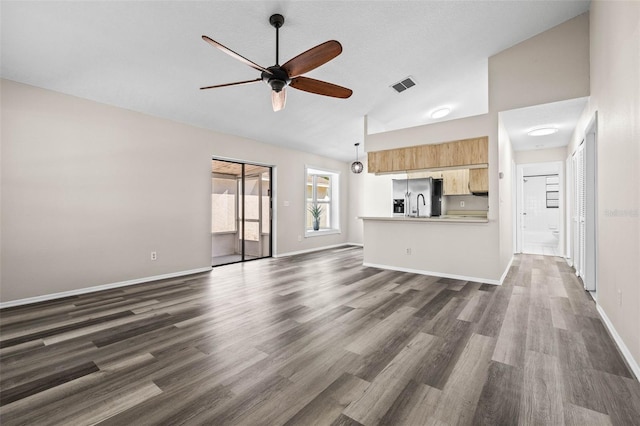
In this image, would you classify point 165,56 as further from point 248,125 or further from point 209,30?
point 248,125

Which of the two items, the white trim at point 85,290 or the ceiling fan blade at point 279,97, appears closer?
the ceiling fan blade at point 279,97

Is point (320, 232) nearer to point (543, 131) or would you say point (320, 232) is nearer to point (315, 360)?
point (543, 131)

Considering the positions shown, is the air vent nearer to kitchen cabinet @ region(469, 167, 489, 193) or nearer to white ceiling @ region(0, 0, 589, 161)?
white ceiling @ region(0, 0, 589, 161)

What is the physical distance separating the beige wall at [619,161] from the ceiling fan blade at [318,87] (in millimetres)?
2117

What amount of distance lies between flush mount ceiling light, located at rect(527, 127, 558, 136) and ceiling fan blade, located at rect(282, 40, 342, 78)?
4496 millimetres

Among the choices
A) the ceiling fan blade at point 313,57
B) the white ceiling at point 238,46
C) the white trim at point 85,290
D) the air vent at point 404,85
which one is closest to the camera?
the ceiling fan blade at point 313,57

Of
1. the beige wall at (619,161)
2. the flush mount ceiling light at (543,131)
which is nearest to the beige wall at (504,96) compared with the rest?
the beige wall at (619,161)

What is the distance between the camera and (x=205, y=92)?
4.15m

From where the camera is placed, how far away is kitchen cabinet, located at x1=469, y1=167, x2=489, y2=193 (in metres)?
4.85

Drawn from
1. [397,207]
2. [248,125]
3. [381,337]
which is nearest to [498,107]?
[397,207]

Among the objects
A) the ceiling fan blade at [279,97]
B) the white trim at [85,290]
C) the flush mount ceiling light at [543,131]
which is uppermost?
the flush mount ceiling light at [543,131]

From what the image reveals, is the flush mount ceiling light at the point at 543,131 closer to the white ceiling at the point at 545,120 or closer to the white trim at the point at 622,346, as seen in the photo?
the white ceiling at the point at 545,120

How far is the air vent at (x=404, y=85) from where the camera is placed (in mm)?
4547

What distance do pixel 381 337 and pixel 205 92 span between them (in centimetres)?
394
